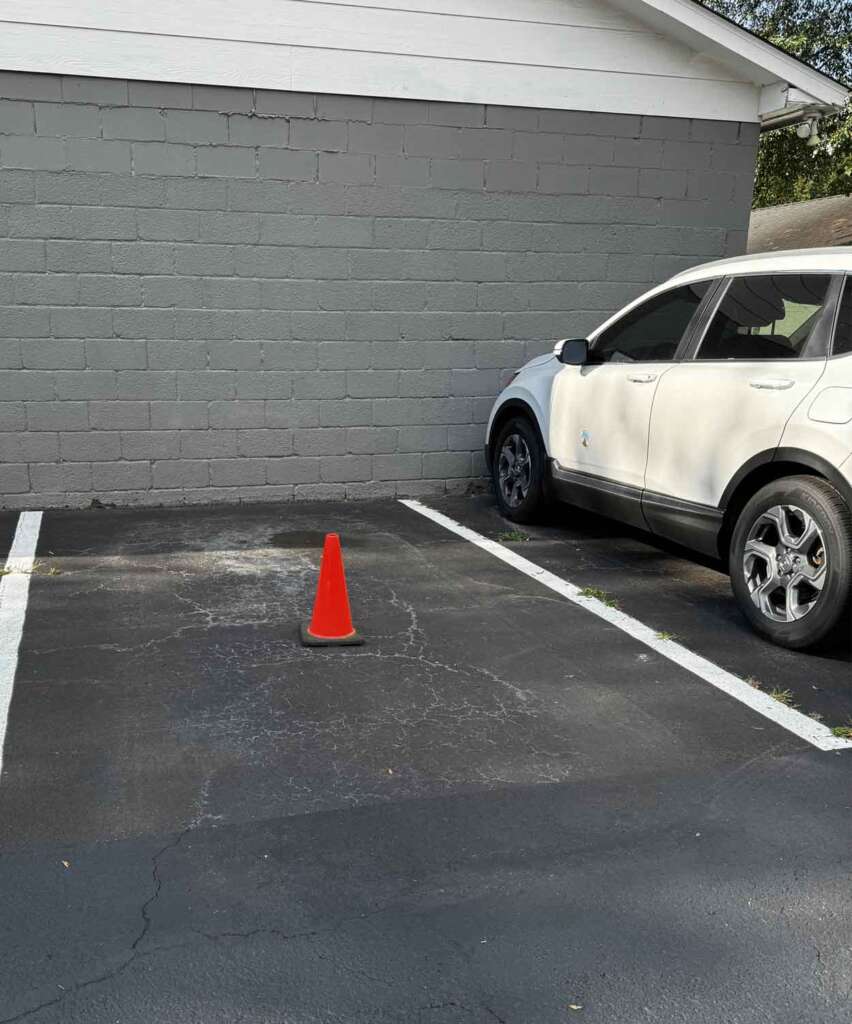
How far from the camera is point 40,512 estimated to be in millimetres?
7484

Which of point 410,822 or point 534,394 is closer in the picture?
point 410,822

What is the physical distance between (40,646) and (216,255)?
4011 mm

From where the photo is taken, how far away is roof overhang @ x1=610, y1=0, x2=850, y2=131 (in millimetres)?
7684

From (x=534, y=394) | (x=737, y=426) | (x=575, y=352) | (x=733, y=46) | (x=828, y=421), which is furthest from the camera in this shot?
(x=733, y=46)

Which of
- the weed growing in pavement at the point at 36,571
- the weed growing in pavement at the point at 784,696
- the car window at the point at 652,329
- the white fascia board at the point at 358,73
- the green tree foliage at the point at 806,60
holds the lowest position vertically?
the weed growing in pavement at the point at 36,571

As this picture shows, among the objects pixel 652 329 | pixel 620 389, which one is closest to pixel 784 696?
pixel 620 389

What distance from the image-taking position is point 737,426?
499 centimetres

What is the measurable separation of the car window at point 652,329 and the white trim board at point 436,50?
9.12 ft


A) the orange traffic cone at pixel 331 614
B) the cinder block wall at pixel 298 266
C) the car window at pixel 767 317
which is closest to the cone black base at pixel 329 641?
the orange traffic cone at pixel 331 614

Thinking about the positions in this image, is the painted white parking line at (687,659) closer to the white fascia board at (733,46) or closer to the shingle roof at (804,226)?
the white fascia board at (733,46)

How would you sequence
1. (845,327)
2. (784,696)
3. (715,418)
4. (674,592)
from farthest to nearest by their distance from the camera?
(674,592)
(715,418)
(845,327)
(784,696)

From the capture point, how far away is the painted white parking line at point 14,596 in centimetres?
414

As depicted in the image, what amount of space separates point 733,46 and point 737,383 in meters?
4.34

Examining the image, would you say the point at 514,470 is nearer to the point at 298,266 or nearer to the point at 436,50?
the point at 298,266
